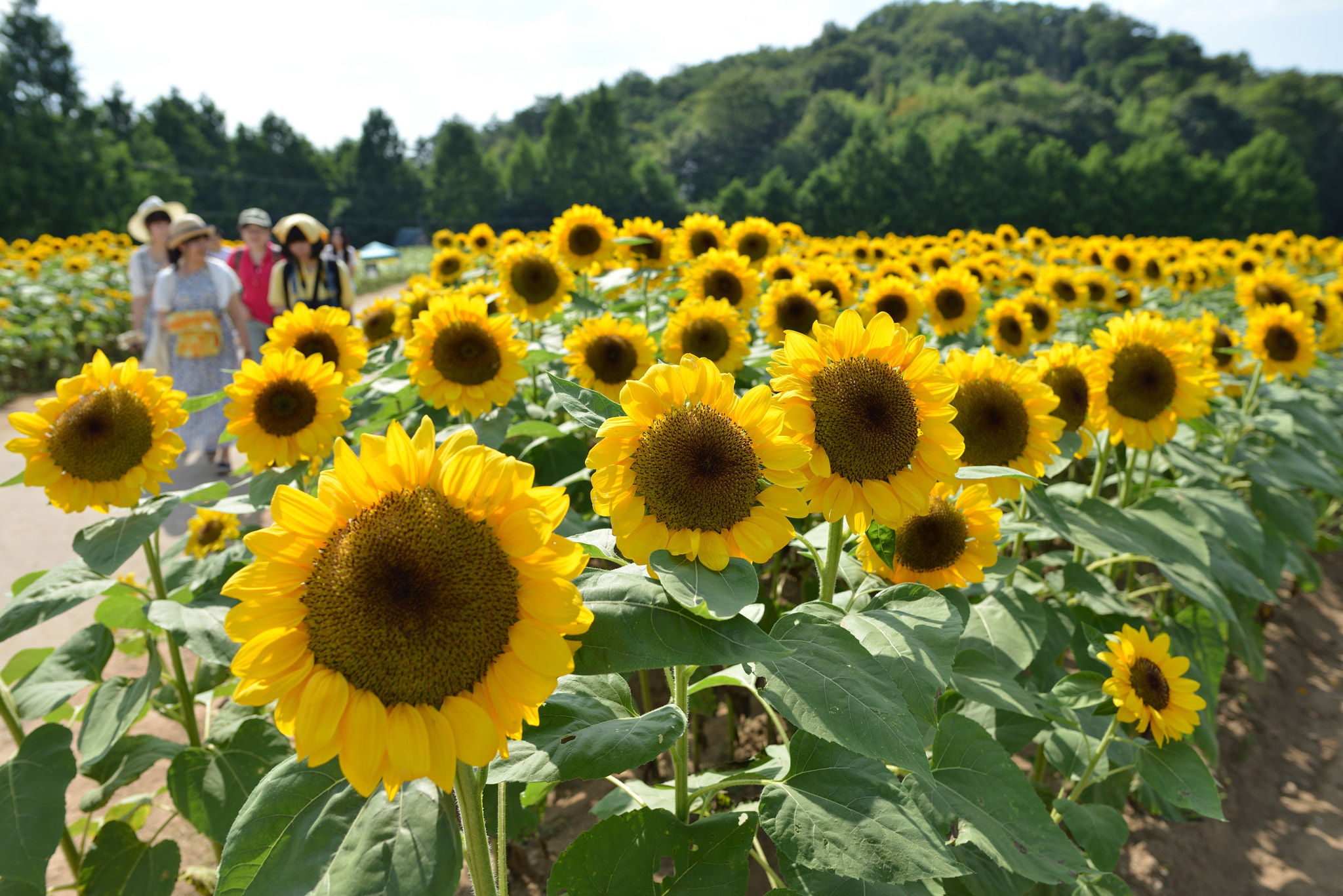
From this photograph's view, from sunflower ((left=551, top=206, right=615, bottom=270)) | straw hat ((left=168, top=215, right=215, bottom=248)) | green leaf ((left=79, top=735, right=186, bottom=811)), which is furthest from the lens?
straw hat ((left=168, top=215, right=215, bottom=248))

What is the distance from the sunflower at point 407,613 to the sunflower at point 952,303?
4.24 metres

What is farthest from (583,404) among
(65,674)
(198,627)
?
(65,674)

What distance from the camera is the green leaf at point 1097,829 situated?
6.63 ft

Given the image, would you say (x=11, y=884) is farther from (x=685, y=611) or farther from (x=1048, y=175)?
(x=1048, y=175)

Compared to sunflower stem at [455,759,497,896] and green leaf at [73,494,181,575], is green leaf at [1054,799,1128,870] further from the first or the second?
green leaf at [73,494,181,575]

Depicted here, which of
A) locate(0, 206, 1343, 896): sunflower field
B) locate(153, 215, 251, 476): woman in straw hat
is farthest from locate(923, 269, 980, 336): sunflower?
locate(153, 215, 251, 476): woman in straw hat

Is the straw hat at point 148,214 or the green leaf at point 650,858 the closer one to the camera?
the green leaf at point 650,858

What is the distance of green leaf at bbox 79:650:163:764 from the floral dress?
4.76 meters

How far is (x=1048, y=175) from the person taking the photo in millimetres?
31984

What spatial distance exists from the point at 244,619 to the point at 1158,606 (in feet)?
13.0

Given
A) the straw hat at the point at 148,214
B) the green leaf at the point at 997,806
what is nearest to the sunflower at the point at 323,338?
the green leaf at the point at 997,806

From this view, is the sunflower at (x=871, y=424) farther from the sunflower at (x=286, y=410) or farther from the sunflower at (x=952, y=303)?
the sunflower at (x=952, y=303)

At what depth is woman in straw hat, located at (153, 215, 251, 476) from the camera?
636 cm

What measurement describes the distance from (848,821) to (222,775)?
1.66m
